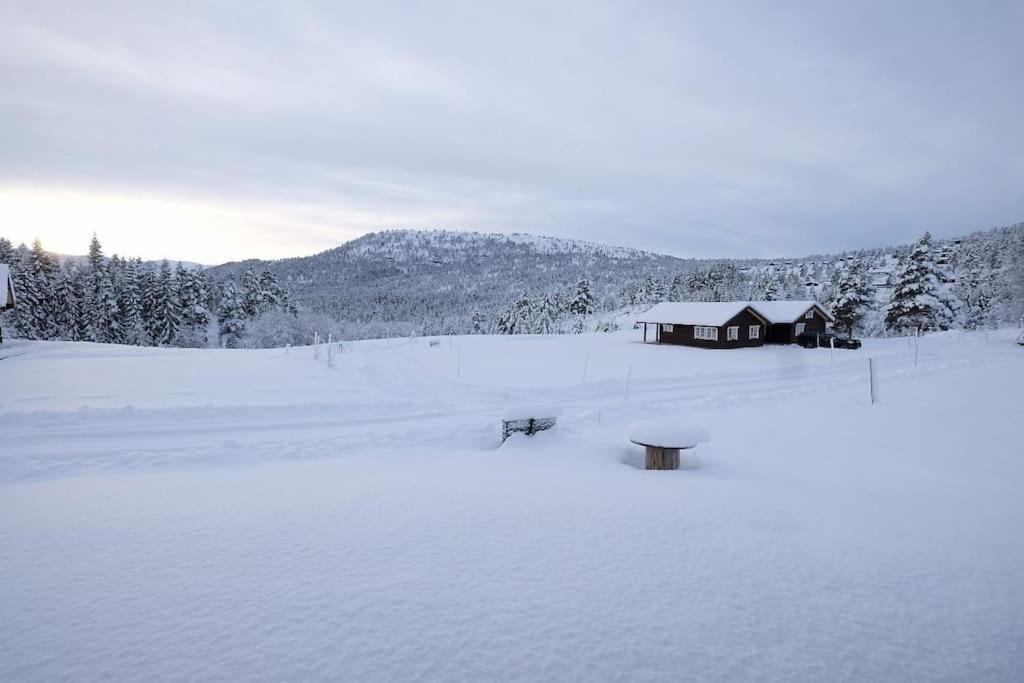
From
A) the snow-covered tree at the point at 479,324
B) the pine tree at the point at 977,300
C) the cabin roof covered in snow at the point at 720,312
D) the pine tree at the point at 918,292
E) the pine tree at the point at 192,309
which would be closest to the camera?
the cabin roof covered in snow at the point at 720,312

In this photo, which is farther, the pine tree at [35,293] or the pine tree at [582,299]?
the pine tree at [582,299]

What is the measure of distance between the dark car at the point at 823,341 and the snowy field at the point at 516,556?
97.9ft

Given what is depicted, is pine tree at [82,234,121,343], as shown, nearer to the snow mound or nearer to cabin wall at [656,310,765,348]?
cabin wall at [656,310,765,348]

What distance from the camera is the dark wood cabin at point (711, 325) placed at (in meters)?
36.7

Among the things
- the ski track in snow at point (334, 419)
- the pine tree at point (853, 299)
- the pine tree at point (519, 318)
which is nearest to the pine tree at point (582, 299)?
the pine tree at point (519, 318)

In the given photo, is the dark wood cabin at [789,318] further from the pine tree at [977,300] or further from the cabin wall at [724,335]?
the pine tree at [977,300]

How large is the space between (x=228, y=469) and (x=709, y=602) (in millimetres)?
7594

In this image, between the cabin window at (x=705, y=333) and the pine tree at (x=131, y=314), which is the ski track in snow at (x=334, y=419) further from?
the pine tree at (x=131, y=314)

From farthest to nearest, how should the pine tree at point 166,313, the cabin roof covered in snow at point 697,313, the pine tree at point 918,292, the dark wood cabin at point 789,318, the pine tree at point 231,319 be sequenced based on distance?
1. the pine tree at point 231,319
2. the pine tree at point 166,313
3. the pine tree at point 918,292
4. the dark wood cabin at point 789,318
5. the cabin roof covered in snow at point 697,313

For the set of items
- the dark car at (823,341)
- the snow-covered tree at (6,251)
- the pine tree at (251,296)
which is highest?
the snow-covered tree at (6,251)

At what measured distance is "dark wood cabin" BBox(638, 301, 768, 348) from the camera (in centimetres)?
3666

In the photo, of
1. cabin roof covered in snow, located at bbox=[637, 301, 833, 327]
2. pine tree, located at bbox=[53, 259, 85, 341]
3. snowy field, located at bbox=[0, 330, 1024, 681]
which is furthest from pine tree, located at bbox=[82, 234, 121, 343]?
cabin roof covered in snow, located at bbox=[637, 301, 833, 327]

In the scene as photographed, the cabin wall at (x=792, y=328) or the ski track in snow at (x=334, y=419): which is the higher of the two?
the cabin wall at (x=792, y=328)

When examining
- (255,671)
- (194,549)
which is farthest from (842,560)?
(194,549)
